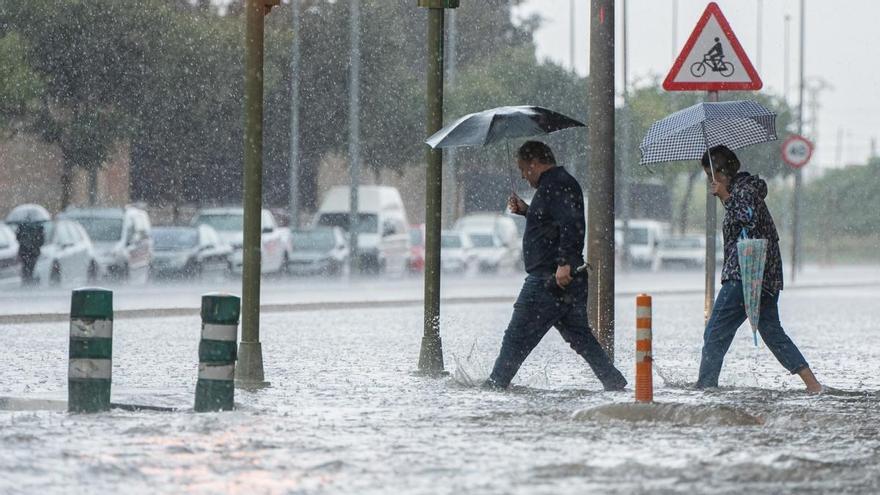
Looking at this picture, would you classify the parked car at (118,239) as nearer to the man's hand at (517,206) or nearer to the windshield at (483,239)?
the windshield at (483,239)

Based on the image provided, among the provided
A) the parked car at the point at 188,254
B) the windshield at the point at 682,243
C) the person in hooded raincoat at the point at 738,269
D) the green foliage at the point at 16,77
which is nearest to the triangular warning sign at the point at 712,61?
the person in hooded raincoat at the point at 738,269

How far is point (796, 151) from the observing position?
40.4 m

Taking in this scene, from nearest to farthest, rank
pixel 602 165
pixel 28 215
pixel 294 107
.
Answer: pixel 602 165 → pixel 28 215 → pixel 294 107

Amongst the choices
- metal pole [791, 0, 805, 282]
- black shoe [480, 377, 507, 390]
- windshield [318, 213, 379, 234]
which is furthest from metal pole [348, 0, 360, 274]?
black shoe [480, 377, 507, 390]

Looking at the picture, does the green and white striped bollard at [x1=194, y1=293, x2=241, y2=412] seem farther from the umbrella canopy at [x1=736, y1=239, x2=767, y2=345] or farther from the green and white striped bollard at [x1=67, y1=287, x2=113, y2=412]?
the umbrella canopy at [x1=736, y1=239, x2=767, y2=345]

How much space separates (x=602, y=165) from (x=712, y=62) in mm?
1177

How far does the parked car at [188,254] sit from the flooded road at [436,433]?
80.2 feet

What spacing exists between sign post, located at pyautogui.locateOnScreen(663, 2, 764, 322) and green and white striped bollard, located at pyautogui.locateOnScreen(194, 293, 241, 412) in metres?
4.21

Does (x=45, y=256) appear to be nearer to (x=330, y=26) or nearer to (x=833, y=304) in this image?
(x=833, y=304)

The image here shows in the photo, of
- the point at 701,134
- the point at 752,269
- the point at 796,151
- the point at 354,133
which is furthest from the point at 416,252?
the point at 752,269

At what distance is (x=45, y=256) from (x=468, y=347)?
18.7 meters

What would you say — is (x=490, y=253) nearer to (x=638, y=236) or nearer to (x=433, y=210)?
(x=638, y=236)

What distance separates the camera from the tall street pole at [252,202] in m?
12.6

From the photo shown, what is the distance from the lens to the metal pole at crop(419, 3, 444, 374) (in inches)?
547
